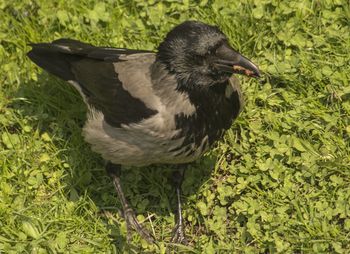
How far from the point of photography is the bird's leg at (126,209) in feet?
15.6

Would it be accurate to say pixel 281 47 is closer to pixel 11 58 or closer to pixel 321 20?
pixel 321 20

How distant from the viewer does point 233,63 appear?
4059 millimetres

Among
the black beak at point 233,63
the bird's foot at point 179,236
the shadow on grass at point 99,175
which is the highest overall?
the black beak at point 233,63

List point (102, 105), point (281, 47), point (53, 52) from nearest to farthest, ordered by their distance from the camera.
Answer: point (102, 105) < point (53, 52) < point (281, 47)

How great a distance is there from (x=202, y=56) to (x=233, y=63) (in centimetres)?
18

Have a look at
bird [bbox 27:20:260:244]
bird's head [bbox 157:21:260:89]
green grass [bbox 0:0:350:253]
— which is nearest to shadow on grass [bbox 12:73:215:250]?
green grass [bbox 0:0:350:253]

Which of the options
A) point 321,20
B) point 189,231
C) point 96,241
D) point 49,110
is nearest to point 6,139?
point 49,110

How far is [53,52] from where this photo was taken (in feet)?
16.2

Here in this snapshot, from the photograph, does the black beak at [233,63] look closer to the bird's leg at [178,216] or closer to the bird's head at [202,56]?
the bird's head at [202,56]

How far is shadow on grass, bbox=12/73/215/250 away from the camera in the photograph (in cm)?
490

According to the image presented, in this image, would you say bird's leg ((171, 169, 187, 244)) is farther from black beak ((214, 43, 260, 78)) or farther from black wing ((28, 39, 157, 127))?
black beak ((214, 43, 260, 78))

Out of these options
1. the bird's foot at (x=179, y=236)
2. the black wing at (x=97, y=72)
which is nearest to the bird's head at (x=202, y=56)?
the black wing at (x=97, y=72)

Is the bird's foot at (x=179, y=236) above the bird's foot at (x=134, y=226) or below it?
below

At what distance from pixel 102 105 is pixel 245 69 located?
0.97 meters
